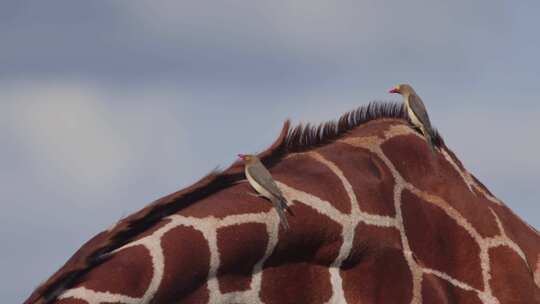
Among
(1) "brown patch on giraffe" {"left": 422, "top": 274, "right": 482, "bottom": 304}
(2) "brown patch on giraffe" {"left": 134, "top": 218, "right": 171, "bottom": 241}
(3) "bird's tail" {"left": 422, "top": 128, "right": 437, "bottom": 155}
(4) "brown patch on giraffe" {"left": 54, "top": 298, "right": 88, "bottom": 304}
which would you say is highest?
(2) "brown patch on giraffe" {"left": 134, "top": 218, "right": 171, "bottom": 241}

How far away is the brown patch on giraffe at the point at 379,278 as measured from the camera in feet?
25.7

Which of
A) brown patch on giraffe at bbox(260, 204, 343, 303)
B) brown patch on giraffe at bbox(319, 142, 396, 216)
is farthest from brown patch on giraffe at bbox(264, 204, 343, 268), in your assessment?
brown patch on giraffe at bbox(319, 142, 396, 216)

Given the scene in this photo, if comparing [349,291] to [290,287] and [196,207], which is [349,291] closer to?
[290,287]

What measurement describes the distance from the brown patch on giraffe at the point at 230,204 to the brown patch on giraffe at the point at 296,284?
1.36 ft

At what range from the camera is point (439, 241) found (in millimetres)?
8633

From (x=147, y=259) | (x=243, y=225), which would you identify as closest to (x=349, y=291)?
(x=243, y=225)

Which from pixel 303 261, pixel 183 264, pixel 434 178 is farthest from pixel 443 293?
pixel 183 264

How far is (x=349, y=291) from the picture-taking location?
7.78 metres

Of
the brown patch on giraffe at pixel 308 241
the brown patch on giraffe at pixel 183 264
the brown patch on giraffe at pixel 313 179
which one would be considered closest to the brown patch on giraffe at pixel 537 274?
the brown patch on giraffe at pixel 313 179

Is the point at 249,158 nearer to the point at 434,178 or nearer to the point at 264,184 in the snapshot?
the point at 264,184

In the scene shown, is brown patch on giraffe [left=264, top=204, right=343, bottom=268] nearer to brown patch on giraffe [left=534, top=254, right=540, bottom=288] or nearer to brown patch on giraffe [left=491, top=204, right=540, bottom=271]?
brown patch on giraffe [left=491, top=204, right=540, bottom=271]

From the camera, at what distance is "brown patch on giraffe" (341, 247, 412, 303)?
25.7ft

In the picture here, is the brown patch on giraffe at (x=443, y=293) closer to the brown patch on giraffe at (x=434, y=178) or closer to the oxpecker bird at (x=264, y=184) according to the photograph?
the brown patch on giraffe at (x=434, y=178)

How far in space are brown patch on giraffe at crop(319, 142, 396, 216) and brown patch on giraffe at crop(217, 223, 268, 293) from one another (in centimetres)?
109
